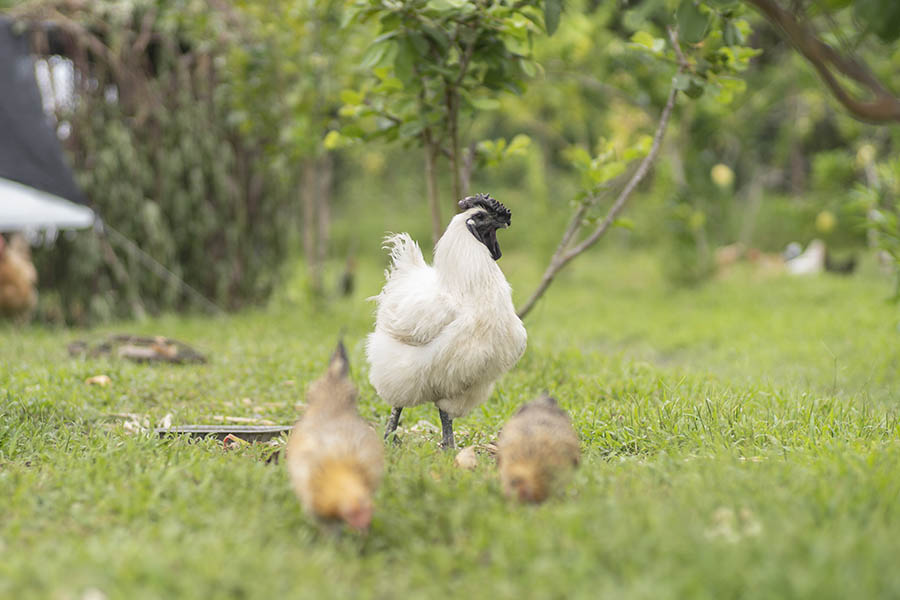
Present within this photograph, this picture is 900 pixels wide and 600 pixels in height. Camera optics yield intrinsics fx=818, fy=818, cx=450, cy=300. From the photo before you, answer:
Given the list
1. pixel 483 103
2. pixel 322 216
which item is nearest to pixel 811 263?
pixel 322 216

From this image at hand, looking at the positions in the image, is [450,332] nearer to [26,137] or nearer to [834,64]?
[834,64]

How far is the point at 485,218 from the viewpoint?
3.82 metres

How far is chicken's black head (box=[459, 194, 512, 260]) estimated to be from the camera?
380 centimetres

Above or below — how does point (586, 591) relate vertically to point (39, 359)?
above

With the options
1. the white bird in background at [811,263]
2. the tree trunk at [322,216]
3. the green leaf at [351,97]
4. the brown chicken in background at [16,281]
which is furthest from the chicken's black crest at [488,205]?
the white bird in background at [811,263]

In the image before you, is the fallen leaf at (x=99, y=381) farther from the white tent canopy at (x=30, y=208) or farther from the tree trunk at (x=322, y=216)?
the tree trunk at (x=322, y=216)

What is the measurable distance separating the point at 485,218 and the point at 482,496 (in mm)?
1391

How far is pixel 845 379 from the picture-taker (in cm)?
563

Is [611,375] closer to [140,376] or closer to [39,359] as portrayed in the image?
[140,376]

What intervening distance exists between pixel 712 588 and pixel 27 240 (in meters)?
8.03

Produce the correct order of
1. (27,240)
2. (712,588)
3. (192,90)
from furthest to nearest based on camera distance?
(192,90)
(27,240)
(712,588)

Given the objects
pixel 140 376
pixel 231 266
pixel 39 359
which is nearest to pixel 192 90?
pixel 231 266

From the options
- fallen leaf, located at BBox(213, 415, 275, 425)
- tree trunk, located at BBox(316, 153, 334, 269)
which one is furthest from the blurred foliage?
fallen leaf, located at BBox(213, 415, 275, 425)

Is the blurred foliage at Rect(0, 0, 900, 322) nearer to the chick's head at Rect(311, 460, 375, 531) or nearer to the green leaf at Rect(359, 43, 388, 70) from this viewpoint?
the green leaf at Rect(359, 43, 388, 70)
